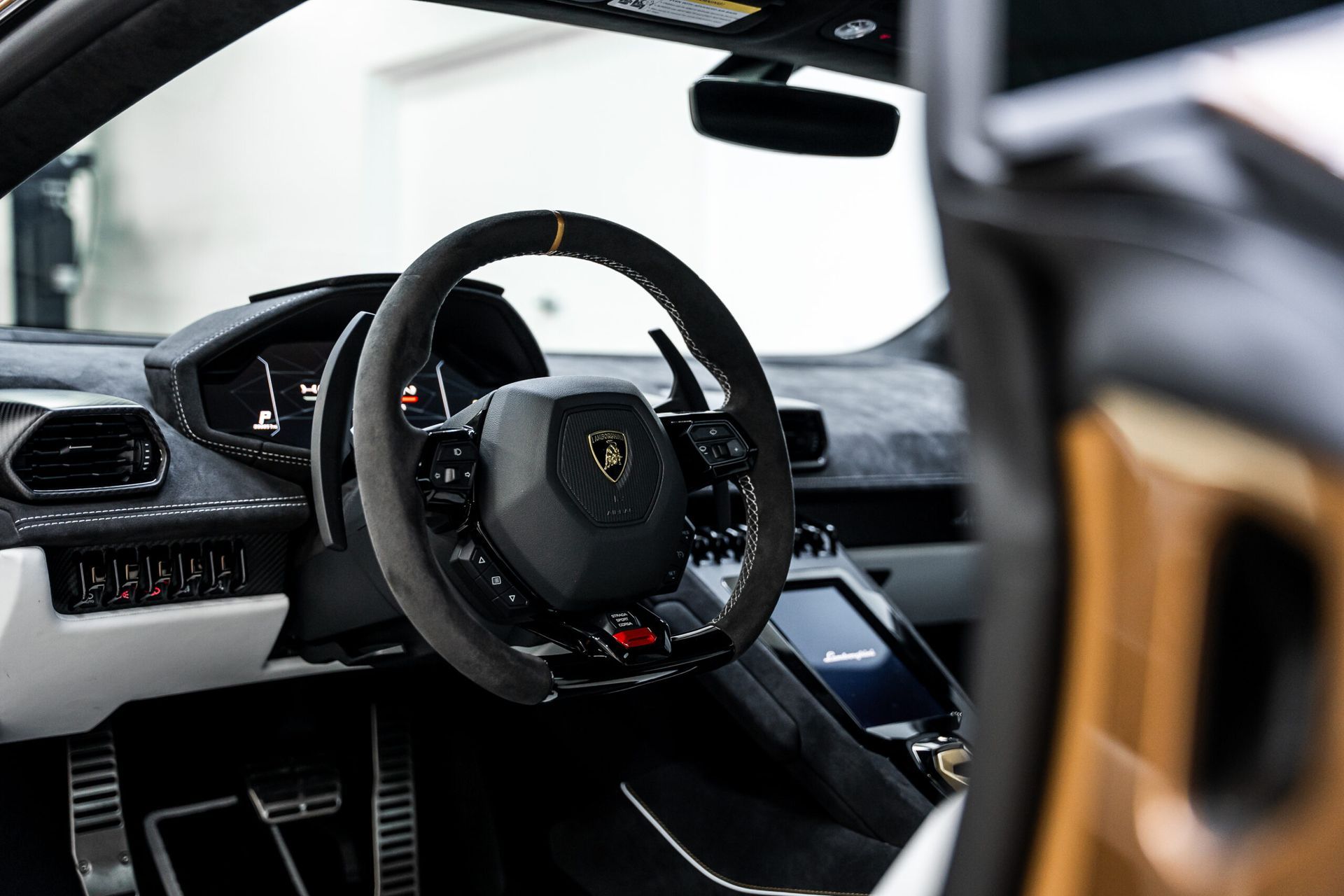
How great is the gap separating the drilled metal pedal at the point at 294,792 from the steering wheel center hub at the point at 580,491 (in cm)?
108

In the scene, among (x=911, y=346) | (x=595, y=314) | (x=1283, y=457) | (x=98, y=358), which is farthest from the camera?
(x=595, y=314)

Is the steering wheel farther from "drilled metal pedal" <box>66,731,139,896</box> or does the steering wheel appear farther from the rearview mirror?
"drilled metal pedal" <box>66,731,139,896</box>

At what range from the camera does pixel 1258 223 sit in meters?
0.31

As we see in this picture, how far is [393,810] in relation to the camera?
2113 mm

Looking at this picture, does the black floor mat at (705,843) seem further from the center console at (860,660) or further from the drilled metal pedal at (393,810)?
the drilled metal pedal at (393,810)

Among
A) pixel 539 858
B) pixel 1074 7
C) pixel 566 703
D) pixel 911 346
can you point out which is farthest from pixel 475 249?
pixel 911 346

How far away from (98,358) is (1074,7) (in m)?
1.66

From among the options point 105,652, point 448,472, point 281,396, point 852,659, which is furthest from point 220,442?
point 852,659

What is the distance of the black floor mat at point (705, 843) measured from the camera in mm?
1785

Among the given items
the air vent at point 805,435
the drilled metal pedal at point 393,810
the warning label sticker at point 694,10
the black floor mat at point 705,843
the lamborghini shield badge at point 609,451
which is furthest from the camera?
the air vent at point 805,435

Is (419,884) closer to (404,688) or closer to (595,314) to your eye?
(404,688)

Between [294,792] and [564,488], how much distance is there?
114cm

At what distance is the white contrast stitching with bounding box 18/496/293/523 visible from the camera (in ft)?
4.73

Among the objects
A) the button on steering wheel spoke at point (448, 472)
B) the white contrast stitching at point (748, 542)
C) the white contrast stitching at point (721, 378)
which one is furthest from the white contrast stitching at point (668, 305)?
the button on steering wheel spoke at point (448, 472)
